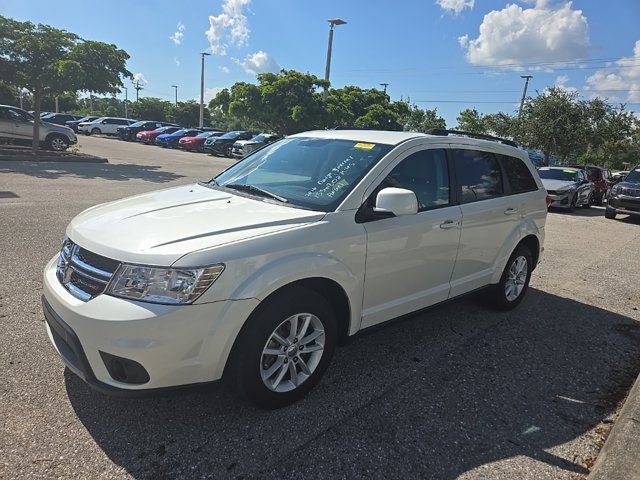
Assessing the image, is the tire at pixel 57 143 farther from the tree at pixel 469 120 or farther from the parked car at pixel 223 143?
the tree at pixel 469 120

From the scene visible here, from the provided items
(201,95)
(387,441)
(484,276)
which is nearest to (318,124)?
(201,95)

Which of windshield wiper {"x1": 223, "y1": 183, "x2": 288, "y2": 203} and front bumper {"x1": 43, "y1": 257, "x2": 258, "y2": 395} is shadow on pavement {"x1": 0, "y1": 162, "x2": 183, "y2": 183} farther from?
front bumper {"x1": 43, "y1": 257, "x2": 258, "y2": 395}

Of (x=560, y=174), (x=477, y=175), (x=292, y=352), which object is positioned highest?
(x=477, y=175)

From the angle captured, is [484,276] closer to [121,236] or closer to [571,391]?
[571,391]

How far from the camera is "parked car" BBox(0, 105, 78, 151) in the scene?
18406 millimetres

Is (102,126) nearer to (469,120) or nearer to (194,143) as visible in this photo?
(194,143)

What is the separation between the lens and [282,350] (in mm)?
2951

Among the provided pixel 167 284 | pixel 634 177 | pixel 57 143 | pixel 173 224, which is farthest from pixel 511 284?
pixel 57 143

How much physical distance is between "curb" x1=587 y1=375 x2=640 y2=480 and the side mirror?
1.84 metres

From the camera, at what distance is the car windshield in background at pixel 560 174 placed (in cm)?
1617

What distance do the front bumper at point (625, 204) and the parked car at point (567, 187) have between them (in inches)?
49.9

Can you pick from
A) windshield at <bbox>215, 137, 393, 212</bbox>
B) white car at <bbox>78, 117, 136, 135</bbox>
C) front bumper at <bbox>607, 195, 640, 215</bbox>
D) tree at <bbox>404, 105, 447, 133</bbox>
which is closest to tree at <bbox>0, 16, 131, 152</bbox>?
windshield at <bbox>215, 137, 393, 212</bbox>

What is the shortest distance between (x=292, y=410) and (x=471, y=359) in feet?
5.65

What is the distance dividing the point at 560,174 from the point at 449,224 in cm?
1477
